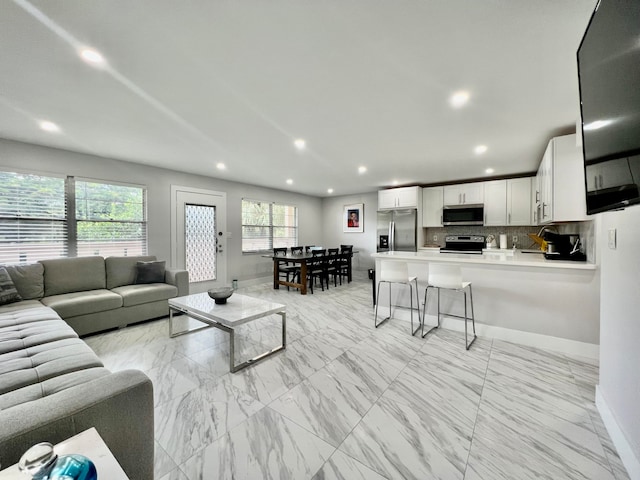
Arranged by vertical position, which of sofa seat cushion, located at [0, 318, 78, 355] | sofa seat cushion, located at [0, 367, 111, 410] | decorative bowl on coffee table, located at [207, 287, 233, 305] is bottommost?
sofa seat cushion, located at [0, 367, 111, 410]

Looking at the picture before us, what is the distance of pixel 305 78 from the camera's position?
2018 millimetres

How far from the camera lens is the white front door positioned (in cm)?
481

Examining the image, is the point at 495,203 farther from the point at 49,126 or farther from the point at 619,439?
the point at 49,126

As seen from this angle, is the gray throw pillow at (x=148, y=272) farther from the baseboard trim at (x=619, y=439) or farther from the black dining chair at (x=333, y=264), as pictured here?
the baseboard trim at (x=619, y=439)

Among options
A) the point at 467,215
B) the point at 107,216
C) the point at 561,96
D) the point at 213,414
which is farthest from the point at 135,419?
the point at 467,215

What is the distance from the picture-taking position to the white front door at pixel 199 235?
4812 mm

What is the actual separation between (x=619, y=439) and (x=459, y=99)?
8.34ft

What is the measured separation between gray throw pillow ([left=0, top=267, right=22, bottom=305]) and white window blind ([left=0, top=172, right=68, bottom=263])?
0.64 metres

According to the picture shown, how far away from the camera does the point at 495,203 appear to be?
5.16 metres

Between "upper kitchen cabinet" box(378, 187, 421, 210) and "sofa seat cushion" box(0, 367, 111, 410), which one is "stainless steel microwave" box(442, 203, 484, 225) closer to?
"upper kitchen cabinet" box(378, 187, 421, 210)

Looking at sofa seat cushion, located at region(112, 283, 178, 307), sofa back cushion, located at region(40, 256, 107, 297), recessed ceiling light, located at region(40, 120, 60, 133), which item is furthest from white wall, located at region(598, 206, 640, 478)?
sofa back cushion, located at region(40, 256, 107, 297)

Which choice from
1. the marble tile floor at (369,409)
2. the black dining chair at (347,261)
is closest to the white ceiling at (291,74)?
the marble tile floor at (369,409)

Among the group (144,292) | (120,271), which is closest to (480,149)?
(144,292)

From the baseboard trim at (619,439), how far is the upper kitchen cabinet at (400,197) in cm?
451
